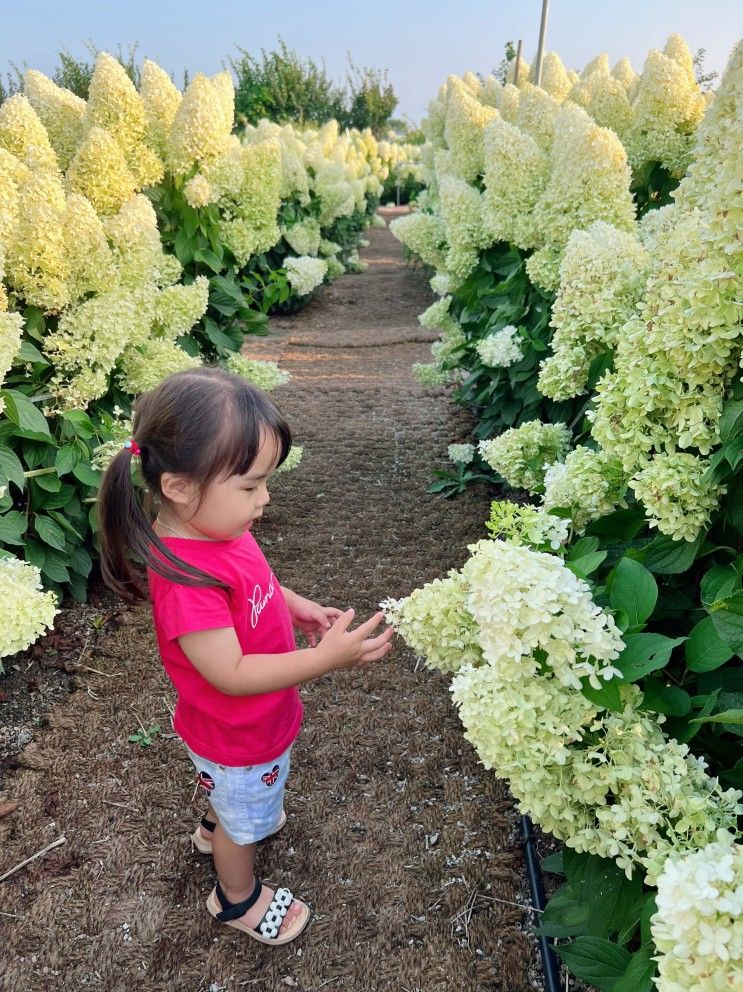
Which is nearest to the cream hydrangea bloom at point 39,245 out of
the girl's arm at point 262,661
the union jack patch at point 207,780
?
the girl's arm at point 262,661

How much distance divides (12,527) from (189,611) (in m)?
1.41

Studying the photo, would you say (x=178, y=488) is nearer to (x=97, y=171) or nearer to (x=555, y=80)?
(x=97, y=171)

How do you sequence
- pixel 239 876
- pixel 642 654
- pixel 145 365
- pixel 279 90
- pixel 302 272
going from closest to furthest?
pixel 642 654 → pixel 239 876 → pixel 145 365 → pixel 302 272 → pixel 279 90

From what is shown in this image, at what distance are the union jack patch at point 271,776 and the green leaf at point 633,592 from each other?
41.0 inches

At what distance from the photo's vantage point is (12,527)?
8.41 ft

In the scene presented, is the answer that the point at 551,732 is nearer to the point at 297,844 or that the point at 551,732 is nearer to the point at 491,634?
the point at 491,634

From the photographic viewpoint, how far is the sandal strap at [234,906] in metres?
1.92

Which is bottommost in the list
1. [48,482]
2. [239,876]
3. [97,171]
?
[239,876]

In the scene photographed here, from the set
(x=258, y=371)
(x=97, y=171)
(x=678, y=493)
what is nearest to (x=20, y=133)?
(x=97, y=171)

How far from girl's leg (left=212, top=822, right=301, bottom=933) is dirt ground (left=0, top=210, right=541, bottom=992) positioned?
0.07 metres

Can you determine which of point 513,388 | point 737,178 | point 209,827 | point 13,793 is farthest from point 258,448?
point 513,388

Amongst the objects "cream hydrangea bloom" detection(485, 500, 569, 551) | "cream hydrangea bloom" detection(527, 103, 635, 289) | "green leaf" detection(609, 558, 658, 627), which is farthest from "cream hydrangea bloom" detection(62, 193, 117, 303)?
"green leaf" detection(609, 558, 658, 627)

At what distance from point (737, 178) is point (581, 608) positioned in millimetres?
662

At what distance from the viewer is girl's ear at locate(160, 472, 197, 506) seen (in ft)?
4.97
